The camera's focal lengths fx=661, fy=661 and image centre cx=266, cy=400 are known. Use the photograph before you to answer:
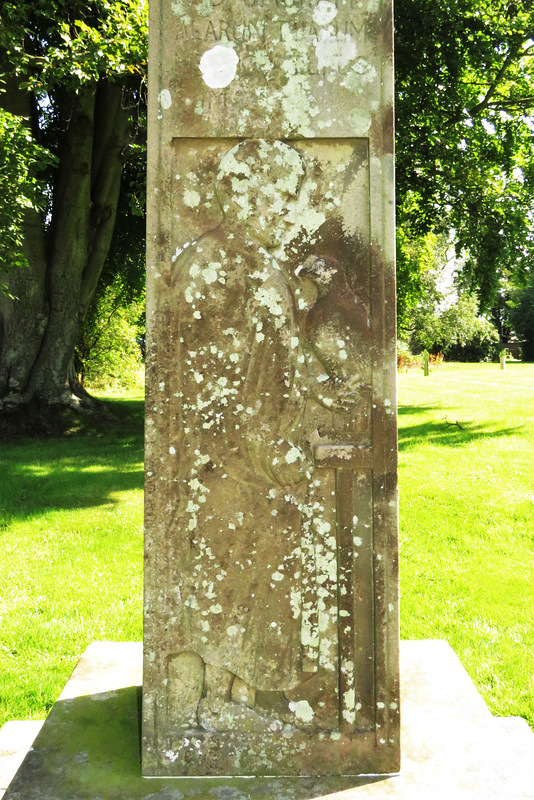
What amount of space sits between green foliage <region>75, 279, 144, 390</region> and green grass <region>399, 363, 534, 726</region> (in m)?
9.57

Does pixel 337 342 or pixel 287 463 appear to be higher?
pixel 337 342

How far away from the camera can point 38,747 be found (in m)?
2.44

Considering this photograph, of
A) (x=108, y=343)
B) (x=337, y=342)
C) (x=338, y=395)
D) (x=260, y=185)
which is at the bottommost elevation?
(x=338, y=395)

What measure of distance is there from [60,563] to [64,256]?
301 inches

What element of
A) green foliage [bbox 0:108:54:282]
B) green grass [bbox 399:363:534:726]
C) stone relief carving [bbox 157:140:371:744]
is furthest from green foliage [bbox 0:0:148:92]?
stone relief carving [bbox 157:140:371:744]

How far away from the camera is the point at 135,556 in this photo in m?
5.98

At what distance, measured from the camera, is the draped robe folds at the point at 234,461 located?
2.31 m

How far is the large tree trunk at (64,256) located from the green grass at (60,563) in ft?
6.80

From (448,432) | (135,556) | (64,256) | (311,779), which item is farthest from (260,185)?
(448,432)

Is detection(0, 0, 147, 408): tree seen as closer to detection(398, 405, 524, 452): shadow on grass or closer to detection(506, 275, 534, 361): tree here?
detection(398, 405, 524, 452): shadow on grass

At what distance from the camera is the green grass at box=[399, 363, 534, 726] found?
405 centimetres

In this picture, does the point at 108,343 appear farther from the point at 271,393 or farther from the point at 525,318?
the point at 525,318

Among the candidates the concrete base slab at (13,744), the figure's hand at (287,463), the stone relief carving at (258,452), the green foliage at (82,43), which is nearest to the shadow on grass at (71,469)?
the concrete base slab at (13,744)

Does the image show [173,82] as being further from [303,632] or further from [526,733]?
[526,733]
